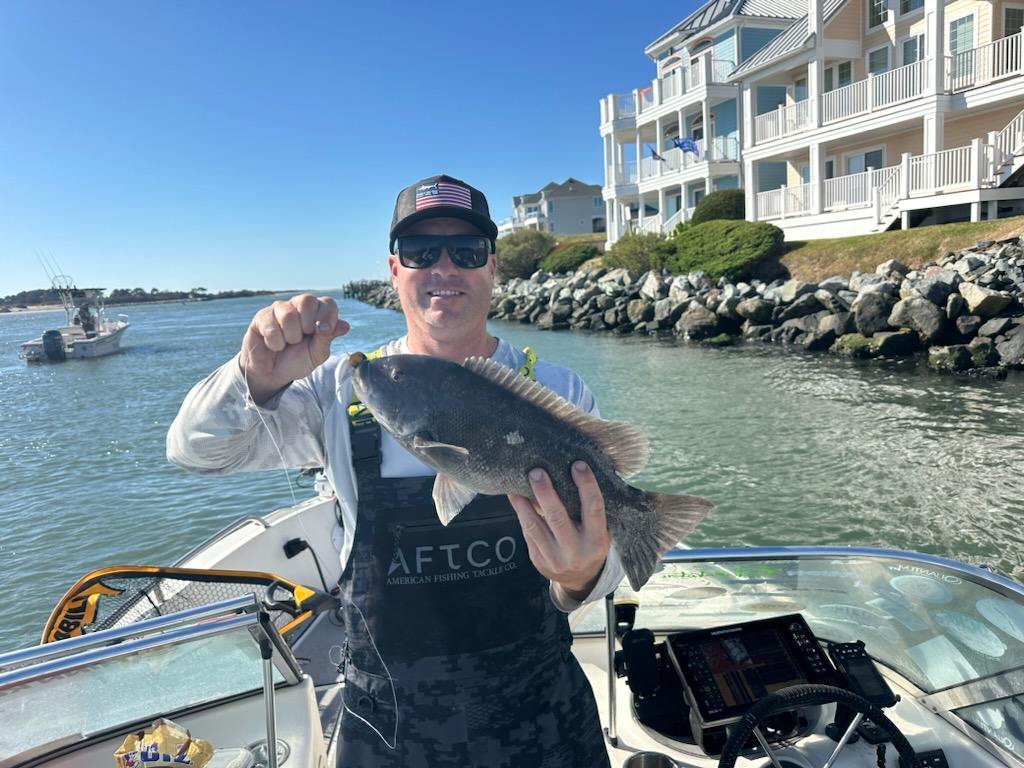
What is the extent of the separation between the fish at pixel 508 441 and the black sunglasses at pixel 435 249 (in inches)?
20.2

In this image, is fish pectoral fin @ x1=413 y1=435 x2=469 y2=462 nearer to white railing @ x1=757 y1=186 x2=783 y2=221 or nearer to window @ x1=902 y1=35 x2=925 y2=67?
white railing @ x1=757 y1=186 x2=783 y2=221

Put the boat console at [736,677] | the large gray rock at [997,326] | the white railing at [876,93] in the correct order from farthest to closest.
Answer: the white railing at [876,93], the large gray rock at [997,326], the boat console at [736,677]

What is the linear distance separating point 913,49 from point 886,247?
458 inches

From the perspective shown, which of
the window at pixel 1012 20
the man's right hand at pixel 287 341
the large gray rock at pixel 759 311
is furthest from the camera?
the large gray rock at pixel 759 311

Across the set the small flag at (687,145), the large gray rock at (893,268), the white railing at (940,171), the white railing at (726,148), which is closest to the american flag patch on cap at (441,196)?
the large gray rock at (893,268)

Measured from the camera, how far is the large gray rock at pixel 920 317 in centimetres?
1983

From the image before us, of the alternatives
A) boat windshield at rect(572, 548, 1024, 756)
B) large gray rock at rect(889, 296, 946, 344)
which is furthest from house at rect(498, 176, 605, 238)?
boat windshield at rect(572, 548, 1024, 756)

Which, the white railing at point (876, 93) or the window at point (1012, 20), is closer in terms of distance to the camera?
the window at point (1012, 20)

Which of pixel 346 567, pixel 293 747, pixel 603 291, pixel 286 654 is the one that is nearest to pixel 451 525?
pixel 346 567

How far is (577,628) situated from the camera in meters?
4.38

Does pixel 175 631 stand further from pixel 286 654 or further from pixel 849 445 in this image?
pixel 849 445

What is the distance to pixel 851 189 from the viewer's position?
29.1 m

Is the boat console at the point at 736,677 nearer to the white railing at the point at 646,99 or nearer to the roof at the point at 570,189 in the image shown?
the white railing at the point at 646,99

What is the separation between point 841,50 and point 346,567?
1470 inches
